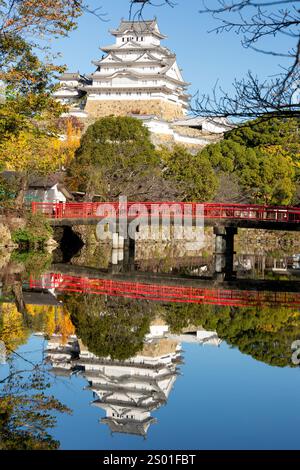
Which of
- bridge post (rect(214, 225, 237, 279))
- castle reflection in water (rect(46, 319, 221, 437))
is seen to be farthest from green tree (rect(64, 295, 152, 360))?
bridge post (rect(214, 225, 237, 279))

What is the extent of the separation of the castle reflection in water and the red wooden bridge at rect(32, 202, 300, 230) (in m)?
12.6

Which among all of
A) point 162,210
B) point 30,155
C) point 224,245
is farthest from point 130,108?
point 224,245

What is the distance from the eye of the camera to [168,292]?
1554cm

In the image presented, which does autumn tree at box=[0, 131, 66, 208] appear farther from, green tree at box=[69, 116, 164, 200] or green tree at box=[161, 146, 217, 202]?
green tree at box=[161, 146, 217, 202]

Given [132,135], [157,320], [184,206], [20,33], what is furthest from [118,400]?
[132,135]

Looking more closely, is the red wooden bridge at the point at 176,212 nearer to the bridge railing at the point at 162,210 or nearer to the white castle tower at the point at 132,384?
the bridge railing at the point at 162,210

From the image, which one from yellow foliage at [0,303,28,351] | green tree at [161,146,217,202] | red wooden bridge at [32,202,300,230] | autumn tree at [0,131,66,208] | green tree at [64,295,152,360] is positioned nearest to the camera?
yellow foliage at [0,303,28,351]

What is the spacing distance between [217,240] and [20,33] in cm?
1347

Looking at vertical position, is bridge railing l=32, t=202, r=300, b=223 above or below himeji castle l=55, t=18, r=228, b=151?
below

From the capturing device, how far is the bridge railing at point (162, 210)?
75.9 feet

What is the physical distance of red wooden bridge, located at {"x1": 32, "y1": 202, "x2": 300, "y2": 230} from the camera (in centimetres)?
2240

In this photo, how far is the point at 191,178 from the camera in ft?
108

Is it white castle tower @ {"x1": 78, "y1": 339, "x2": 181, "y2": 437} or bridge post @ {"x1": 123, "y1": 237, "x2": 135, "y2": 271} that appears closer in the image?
white castle tower @ {"x1": 78, "y1": 339, "x2": 181, "y2": 437}

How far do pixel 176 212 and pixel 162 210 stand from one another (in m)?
0.44
